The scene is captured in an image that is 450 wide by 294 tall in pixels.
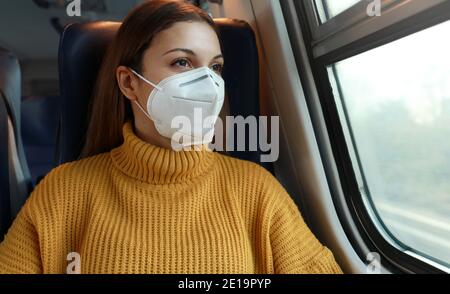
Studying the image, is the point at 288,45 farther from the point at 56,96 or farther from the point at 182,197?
the point at 56,96

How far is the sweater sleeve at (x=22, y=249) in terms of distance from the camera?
1118 mm

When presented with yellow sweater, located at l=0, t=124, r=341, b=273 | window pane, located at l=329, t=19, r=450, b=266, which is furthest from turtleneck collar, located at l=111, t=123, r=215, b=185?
window pane, located at l=329, t=19, r=450, b=266

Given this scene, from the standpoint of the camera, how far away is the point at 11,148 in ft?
4.85

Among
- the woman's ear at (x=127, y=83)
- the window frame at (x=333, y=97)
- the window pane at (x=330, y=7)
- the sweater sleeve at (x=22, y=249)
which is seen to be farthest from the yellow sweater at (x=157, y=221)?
the window pane at (x=330, y=7)

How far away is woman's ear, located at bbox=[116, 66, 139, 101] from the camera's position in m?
1.26

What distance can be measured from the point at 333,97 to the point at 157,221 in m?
0.80

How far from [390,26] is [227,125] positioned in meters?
0.67

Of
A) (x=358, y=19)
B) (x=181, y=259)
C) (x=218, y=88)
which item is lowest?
(x=181, y=259)

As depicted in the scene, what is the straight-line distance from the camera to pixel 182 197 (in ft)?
3.88

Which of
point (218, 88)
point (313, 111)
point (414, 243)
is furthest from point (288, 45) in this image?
point (414, 243)

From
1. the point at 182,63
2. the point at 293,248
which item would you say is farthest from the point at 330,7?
the point at 293,248

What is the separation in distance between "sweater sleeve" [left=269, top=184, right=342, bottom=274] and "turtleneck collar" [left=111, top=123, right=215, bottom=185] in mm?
285

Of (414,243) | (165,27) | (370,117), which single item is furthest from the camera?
(370,117)

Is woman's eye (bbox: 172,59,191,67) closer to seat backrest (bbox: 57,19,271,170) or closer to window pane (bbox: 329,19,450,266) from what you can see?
seat backrest (bbox: 57,19,271,170)
